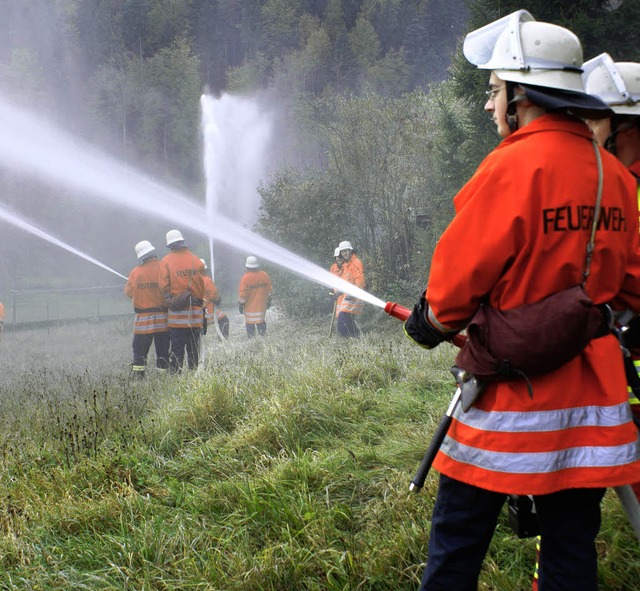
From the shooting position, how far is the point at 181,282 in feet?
28.6

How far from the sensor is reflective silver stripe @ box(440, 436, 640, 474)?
1.79 meters

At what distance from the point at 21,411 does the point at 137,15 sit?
4521 centimetres

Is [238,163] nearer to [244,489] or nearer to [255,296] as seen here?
[255,296]

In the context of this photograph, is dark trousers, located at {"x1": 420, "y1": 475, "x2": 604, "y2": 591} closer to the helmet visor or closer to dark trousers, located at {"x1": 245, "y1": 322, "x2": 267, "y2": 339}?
the helmet visor

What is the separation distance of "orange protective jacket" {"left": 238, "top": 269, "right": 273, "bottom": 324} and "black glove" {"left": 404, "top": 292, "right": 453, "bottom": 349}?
35.7ft

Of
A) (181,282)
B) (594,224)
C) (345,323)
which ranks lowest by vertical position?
(345,323)

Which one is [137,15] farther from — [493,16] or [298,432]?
[298,432]

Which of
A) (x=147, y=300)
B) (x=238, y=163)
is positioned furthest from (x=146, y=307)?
(x=238, y=163)

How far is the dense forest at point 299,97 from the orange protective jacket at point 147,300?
16.5 feet

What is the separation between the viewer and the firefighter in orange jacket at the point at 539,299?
5.82 ft

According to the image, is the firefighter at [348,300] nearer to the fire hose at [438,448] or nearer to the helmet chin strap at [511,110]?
the fire hose at [438,448]

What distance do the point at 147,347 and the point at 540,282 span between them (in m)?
7.96

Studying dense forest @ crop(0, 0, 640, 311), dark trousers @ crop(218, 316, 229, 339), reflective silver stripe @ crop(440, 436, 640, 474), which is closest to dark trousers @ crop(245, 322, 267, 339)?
dark trousers @ crop(218, 316, 229, 339)

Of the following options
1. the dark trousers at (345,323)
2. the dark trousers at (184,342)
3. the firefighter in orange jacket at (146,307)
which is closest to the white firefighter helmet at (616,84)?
the dark trousers at (184,342)
